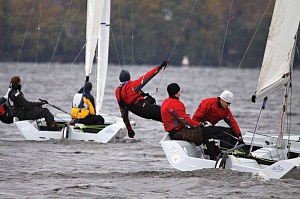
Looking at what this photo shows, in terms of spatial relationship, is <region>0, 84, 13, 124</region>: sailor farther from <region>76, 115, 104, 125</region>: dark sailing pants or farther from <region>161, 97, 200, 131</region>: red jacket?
<region>161, 97, 200, 131</region>: red jacket

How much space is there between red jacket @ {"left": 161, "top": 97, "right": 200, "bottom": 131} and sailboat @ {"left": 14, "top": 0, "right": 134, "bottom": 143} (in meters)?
3.55

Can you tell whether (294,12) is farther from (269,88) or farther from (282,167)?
(282,167)

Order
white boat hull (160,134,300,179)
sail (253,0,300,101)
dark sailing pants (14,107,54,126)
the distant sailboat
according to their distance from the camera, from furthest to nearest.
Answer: the distant sailboat
dark sailing pants (14,107,54,126)
sail (253,0,300,101)
white boat hull (160,134,300,179)

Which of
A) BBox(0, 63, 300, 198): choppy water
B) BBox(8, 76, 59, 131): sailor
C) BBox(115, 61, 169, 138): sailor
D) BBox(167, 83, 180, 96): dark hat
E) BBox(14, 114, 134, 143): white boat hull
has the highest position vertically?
BBox(167, 83, 180, 96): dark hat

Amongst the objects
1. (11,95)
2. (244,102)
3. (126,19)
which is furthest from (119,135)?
(126,19)

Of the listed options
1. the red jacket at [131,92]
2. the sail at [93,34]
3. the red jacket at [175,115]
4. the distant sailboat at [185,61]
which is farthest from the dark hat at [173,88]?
the distant sailboat at [185,61]

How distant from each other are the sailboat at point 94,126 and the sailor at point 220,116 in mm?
3457

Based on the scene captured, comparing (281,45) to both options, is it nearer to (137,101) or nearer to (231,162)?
(231,162)

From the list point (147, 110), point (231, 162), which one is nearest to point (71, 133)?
point (147, 110)

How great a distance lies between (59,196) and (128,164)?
9.03ft

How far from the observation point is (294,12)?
29.1 ft

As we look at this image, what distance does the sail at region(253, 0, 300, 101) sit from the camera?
8836mm

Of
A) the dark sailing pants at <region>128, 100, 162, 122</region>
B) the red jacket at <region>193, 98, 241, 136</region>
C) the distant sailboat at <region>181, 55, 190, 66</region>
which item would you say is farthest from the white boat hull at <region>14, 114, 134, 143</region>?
the distant sailboat at <region>181, 55, 190, 66</region>

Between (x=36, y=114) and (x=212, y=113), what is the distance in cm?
437
